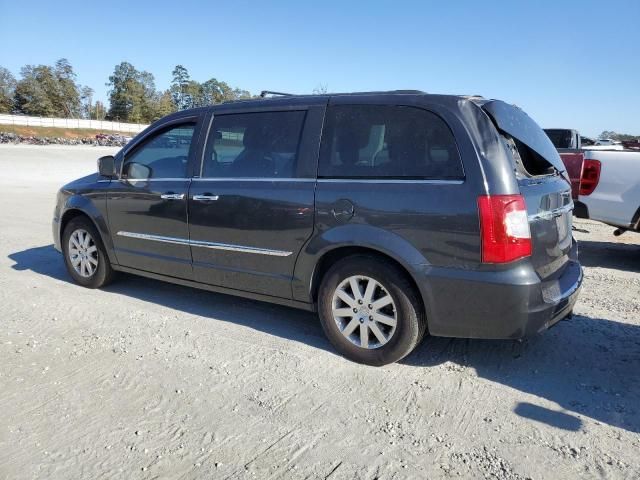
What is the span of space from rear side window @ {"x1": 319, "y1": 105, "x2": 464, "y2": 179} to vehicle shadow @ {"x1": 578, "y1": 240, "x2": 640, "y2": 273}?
4320mm

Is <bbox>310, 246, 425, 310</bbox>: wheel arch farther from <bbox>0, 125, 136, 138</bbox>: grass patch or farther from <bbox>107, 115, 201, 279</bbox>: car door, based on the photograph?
<bbox>0, 125, 136, 138</bbox>: grass patch

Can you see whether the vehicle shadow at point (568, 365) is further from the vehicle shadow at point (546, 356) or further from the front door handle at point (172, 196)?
the front door handle at point (172, 196)

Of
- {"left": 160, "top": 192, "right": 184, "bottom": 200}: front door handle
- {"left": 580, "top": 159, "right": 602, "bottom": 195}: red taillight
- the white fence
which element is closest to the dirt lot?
{"left": 160, "top": 192, "right": 184, "bottom": 200}: front door handle

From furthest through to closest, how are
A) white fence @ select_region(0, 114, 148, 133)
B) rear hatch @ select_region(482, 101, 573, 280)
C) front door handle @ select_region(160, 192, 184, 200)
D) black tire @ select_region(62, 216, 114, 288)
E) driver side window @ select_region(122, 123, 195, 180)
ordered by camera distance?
white fence @ select_region(0, 114, 148, 133) < black tire @ select_region(62, 216, 114, 288) < driver side window @ select_region(122, 123, 195, 180) < front door handle @ select_region(160, 192, 184, 200) < rear hatch @ select_region(482, 101, 573, 280)

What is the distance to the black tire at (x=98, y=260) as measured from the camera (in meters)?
5.29

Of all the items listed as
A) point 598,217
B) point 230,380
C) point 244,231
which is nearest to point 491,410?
point 230,380

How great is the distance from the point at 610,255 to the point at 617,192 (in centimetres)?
130

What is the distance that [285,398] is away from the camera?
3.21 metres

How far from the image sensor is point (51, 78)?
98625 millimetres

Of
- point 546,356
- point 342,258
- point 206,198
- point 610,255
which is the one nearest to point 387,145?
point 342,258

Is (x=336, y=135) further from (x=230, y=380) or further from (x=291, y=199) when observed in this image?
(x=230, y=380)

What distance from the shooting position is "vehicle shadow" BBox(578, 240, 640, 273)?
264 inches

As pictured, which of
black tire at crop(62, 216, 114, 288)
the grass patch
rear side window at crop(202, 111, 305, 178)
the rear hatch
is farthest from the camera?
the grass patch

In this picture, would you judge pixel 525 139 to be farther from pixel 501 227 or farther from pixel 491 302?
pixel 491 302
